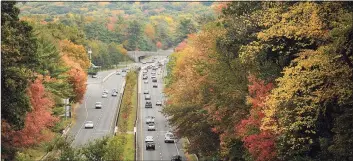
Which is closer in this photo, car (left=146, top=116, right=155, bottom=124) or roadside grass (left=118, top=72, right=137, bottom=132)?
roadside grass (left=118, top=72, right=137, bottom=132)

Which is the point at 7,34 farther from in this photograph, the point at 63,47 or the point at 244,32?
the point at 63,47

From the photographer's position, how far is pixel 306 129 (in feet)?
94.6

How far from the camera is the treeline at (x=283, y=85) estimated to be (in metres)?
25.3

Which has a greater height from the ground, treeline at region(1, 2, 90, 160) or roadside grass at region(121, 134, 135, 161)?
treeline at region(1, 2, 90, 160)

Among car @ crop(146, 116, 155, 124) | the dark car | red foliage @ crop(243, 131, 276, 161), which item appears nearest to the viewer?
red foliage @ crop(243, 131, 276, 161)

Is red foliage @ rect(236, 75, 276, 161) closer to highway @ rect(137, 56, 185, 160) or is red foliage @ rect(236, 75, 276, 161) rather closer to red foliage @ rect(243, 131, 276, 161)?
red foliage @ rect(243, 131, 276, 161)

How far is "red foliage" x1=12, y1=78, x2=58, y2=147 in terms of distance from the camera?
1551 inches

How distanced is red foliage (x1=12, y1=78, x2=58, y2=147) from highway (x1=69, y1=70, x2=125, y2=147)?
3.79 m

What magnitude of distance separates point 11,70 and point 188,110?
1588 centimetres

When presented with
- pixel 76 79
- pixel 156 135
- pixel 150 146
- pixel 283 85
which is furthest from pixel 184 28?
pixel 283 85

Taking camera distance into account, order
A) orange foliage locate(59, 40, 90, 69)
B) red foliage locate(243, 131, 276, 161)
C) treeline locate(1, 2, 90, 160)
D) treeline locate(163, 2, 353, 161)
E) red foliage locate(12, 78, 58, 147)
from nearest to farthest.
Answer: treeline locate(163, 2, 353, 161) < red foliage locate(243, 131, 276, 161) < treeline locate(1, 2, 90, 160) < red foliage locate(12, 78, 58, 147) < orange foliage locate(59, 40, 90, 69)

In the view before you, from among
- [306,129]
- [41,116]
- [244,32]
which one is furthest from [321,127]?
[41,116]

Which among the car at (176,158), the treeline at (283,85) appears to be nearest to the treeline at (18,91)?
the treeline at (283,85)

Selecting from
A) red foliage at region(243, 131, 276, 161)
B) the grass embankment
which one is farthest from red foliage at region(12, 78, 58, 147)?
red foliage at region(243, 131, 276, 161)
